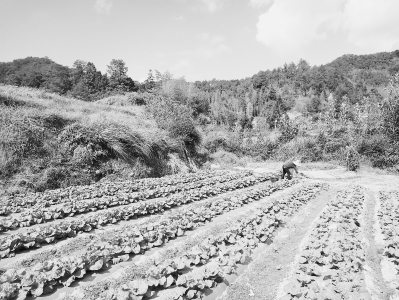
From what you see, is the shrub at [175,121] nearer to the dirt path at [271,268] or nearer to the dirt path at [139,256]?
the dirt path at [139,256]

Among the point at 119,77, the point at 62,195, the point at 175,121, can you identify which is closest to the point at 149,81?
the point at 119,77

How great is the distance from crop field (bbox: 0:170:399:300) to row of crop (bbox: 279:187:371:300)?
0.02 metres

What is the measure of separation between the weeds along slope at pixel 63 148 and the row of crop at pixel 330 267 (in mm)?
9227

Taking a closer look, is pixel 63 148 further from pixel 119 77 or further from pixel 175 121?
pixel 119 77

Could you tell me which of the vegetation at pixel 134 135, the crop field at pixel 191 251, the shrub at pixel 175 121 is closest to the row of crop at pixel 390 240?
the crop field at pixel 191 251

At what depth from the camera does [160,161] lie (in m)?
14.4

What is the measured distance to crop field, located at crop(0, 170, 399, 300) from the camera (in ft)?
10.4

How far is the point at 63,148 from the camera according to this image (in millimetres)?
10812

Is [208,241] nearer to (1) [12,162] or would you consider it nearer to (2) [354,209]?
(2) [354,209]

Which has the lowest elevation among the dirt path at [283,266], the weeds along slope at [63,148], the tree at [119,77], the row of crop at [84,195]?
the dirt path at [283,266]

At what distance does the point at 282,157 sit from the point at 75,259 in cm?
1876

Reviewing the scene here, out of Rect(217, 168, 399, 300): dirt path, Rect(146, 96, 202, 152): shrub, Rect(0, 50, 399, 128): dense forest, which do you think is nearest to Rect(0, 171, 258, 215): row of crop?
Rect(217, 168, 399, 300): dirt path

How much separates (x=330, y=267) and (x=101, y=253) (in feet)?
12.2

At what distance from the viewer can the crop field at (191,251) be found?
318 cm
